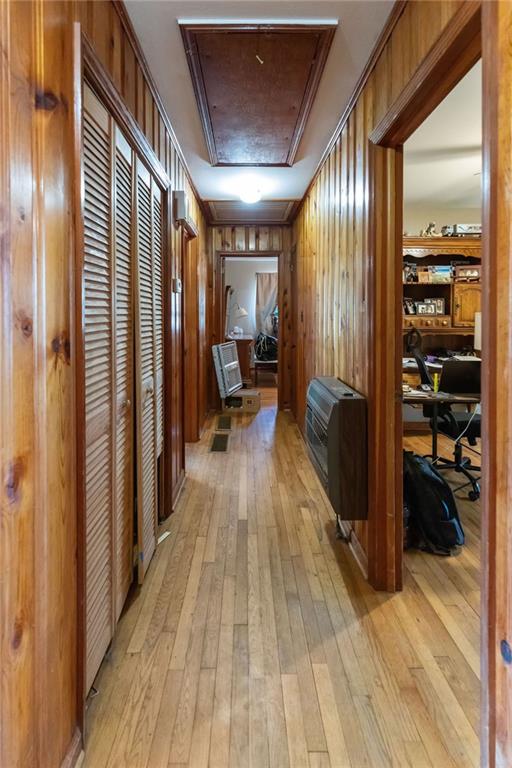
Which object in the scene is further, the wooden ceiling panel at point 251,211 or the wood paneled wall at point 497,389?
the wooden ceiling panel at point 251,211

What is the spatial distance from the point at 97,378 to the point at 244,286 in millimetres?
8193

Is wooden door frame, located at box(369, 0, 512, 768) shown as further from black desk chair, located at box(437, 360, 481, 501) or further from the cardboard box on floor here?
the cardboard box on floor

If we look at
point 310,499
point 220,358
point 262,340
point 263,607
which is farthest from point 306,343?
point 262,340

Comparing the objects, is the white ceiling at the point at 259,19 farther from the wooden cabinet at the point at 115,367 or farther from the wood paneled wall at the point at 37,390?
the wood paneled wall at the point at 37,390

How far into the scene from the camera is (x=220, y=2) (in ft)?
5.49

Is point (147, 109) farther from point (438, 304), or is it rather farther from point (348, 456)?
point (438, 304)

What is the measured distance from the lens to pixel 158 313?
2.43 m

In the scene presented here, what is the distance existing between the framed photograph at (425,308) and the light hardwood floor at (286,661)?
3102mm

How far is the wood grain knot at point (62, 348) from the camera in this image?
1093mm

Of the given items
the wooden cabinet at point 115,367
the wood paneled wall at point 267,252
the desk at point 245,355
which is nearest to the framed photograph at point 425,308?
the wood paneled wall at point 267,252

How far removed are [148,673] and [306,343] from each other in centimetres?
334

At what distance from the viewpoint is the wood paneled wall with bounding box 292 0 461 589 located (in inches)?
62.4

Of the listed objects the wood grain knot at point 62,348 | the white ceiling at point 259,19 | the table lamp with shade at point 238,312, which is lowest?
the wood grain knot at point 62,348

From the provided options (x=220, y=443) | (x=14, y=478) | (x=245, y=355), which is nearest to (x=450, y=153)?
(x=220, y=443)
